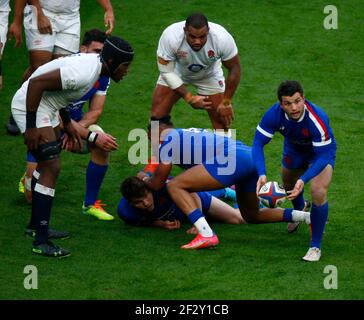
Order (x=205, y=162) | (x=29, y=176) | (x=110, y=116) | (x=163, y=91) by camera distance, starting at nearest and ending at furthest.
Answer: (x=205, y=162)
(x=29, y=176)
(x=163, y=91)
(x=110, y=116)

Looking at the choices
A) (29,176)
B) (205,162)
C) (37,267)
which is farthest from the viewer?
(29,176)

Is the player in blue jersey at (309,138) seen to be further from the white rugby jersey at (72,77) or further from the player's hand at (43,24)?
the player's hand at (43,24)

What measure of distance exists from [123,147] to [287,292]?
4030 mm

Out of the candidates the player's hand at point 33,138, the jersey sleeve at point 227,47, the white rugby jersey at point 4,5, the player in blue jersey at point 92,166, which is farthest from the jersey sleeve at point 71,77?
the white rugby jersey at point 4,5

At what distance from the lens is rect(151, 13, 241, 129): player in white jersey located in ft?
32.0

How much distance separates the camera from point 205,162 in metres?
8.91

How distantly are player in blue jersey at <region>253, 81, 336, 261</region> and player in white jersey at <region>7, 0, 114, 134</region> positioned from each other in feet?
9.30

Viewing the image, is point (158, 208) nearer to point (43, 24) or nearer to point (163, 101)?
point (163, 101)

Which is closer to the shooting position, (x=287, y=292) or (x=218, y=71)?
(x=287, y=292)

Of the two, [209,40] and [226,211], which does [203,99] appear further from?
[226,211]

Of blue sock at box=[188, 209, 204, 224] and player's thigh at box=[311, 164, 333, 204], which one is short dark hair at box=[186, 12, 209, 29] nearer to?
blue sock at box=[188, 209, 204, 224]

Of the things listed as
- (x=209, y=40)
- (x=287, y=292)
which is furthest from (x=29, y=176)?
(x=287, y=292)

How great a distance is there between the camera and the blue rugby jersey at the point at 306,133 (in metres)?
8.45

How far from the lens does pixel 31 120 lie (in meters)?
8.44
